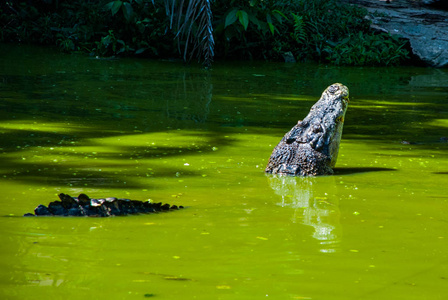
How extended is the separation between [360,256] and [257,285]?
0.63 m

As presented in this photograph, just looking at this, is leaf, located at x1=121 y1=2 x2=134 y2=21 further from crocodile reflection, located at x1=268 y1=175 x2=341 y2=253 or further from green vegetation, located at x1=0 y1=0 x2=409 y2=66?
crocodile reflection, located at x1=268 y1=175 x2=341 y2=253

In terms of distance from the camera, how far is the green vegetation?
44.1ft

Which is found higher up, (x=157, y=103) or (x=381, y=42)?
(x=381, y=42)

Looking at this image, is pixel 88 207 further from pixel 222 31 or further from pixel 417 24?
pixel 417 24

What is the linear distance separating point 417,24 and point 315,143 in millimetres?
11272

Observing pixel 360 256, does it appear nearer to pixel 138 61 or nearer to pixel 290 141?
pixel 290 141

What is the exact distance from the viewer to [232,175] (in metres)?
4.80

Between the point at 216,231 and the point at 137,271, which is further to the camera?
the point at 216,231

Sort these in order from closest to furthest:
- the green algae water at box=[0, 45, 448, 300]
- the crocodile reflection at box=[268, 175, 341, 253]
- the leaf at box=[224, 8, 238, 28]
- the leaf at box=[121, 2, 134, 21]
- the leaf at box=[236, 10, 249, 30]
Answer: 1. the green algae water at box=[0, 45, 448, 300]
2. the crocodile reflection at box=[268, 175, 341, 253]
3. the leaf at box=[236, 10, 249, 30]
4. the leaf at box=[224, 8, 238, 28]
5. the leaf at box=[121, 2, 134, 21]

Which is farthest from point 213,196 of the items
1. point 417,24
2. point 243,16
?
point 417,24

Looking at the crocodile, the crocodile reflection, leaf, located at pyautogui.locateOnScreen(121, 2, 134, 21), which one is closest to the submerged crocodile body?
the crocodile reflection

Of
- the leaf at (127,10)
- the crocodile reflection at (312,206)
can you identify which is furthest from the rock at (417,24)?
the crocodile reflection at (312,206)

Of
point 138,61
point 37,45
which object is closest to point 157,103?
point 138,61

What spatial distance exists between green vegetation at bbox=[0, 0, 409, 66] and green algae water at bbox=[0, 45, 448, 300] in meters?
4.21
